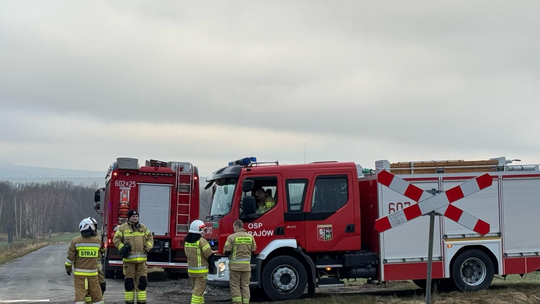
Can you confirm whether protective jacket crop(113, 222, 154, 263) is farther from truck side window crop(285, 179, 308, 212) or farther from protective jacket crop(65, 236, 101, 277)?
truck side window crop(285, 179, 308, 212)

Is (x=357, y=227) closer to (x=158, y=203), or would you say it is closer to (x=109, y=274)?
(x=158, y=203)

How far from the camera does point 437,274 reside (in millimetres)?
12781

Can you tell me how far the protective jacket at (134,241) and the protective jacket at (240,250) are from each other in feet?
4.85

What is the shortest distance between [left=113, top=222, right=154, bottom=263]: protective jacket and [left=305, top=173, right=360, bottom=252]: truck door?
3.21m

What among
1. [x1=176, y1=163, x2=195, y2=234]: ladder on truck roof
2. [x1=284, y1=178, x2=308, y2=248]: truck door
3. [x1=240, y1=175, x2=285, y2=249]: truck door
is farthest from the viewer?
[x1=176, y1=163, x2=195, y2=234]: ladder on truck roof

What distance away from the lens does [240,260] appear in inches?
439

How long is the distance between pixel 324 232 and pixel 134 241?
3.73m

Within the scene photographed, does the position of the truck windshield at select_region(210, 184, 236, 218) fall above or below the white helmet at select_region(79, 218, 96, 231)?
above

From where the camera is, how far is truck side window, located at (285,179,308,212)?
12578 millimetres

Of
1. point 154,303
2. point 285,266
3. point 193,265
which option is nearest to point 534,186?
point 285,266

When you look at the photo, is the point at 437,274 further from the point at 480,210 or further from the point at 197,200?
the point at 197,200

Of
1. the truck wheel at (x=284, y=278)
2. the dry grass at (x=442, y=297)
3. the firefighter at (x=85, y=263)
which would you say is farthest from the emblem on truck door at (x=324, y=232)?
the firefighter at (x=85, y=263)

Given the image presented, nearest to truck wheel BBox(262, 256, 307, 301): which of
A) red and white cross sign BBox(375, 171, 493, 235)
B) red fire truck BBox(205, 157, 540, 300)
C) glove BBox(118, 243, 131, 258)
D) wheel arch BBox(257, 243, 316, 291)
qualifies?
red fire truck BBox(205, 157, 540, 300)

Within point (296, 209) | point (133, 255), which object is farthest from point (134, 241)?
point (296, 209)
